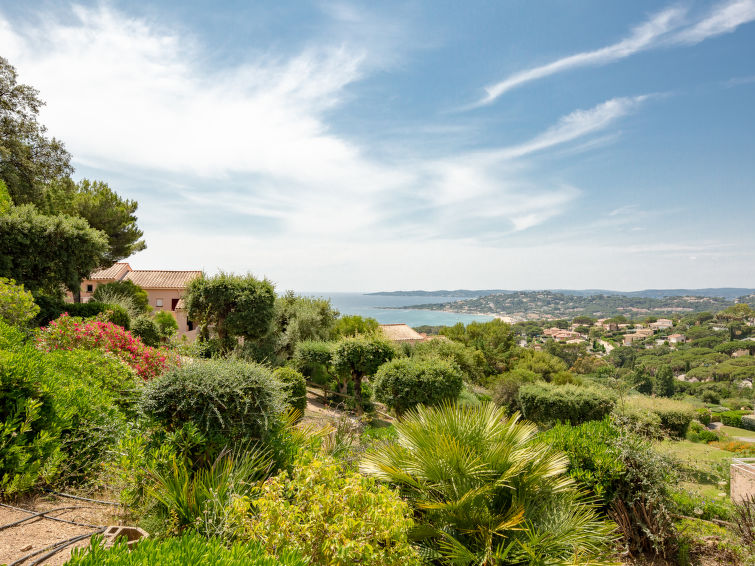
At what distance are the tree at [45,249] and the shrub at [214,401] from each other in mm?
13066

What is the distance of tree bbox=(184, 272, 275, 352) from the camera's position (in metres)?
17.3

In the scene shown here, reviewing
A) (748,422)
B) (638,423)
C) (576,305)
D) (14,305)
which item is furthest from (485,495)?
(576,305)

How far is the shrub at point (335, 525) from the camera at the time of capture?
255 centimetres

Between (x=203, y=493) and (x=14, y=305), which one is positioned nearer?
(x=203, y=493)

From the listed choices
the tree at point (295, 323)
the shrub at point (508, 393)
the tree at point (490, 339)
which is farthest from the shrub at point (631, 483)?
the tree at point (490, 339)

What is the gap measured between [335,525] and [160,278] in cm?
3528

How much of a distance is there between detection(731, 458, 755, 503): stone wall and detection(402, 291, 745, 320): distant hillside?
14224cm

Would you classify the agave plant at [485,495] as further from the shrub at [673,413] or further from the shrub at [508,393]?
the shrub at [508,393]

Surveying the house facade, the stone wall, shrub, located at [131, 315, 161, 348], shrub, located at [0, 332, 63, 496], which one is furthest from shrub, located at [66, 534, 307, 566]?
the house facade

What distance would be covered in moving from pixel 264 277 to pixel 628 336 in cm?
9268

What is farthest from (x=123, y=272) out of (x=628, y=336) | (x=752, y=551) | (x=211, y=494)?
(x=628, y=336)

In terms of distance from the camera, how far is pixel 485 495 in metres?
3.90

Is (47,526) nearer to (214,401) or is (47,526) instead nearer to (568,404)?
(214,401)

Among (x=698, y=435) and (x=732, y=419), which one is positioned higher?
(x=698, y=435)
